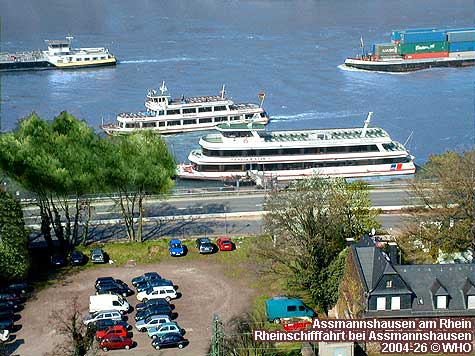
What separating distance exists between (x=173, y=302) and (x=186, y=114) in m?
31.9

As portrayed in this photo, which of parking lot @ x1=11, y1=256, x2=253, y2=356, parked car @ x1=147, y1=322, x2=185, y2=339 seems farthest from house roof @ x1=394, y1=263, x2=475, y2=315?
parked car @ x1=147, y1=322, x2=185, y2=339

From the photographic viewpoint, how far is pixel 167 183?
2995 centimetres

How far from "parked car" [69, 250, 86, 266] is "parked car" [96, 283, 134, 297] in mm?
2781

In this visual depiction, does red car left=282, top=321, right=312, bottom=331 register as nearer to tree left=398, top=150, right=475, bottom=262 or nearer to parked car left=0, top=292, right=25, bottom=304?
tree left=398, top=150, right=475, bottom=262

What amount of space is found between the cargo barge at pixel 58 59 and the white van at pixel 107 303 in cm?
5581

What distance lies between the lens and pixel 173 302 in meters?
24.6

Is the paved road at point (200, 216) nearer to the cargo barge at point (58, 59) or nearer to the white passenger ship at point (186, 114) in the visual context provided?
the white passenger ship at point (186, 114)

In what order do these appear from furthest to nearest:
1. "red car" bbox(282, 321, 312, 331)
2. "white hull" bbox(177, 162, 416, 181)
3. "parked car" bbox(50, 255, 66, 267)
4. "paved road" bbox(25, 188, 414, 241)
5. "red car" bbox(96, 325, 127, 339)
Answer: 1. "white hull" bbox(177, 162, 416, 181)
2. "paved road" bbox(25, 188, 414, 241)
3. "parked car" bbox(50, 255, 66, 267)
4. "red car" bbox(282, 321, 312, 331)
5. "red car" bbox(96, 325, 127, 339)

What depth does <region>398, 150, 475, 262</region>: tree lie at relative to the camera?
25.5 m

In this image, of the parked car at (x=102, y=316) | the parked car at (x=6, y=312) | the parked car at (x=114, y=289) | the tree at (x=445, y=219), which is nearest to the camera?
the parked car at (x=102, y=316)

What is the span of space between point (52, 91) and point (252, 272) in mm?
46148

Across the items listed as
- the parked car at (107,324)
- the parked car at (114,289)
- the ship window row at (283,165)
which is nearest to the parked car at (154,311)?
the parked car at (107,324)

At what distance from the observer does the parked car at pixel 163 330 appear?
21.8 meters

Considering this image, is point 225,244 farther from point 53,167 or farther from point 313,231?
point 53,167
